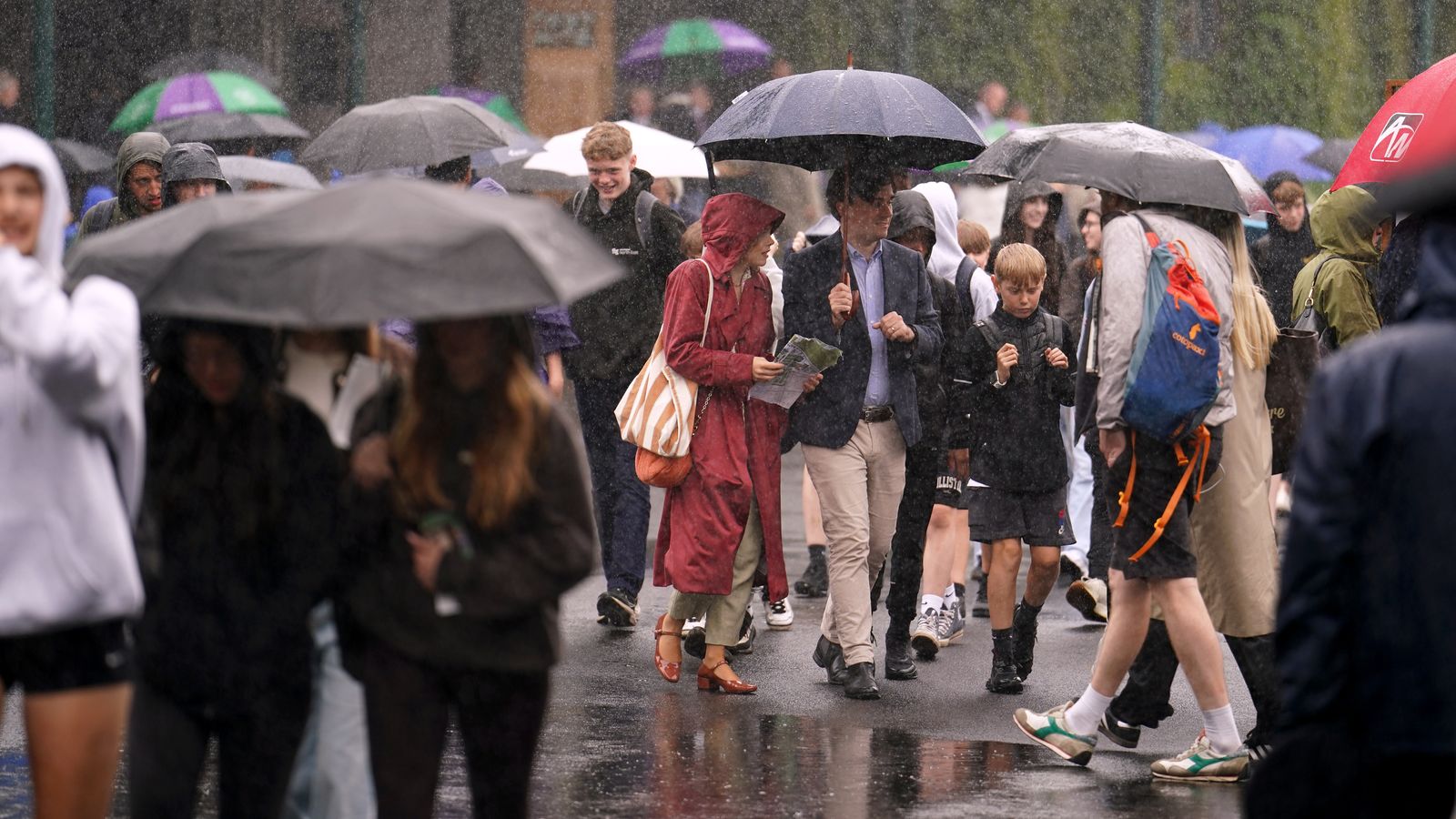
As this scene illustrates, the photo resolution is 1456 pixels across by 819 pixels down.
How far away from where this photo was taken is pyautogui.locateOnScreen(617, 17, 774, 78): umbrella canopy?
59.0 ft

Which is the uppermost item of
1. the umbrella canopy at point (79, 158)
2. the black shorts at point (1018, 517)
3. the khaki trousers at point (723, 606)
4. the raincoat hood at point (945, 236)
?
the raincoat hood at point (945, 236)

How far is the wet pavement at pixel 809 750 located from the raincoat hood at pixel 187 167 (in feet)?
7.07

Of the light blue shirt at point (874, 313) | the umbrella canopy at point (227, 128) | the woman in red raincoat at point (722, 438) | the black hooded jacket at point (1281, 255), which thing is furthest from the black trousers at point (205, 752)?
the umbrella canopy at point (227, 128)

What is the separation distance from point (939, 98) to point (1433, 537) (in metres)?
5.10

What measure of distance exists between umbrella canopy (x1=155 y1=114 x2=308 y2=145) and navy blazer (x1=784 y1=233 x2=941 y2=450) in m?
7.74

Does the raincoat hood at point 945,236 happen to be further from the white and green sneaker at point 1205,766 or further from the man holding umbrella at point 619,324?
the white and green sneaker at point 1205,766

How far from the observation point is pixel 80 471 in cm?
405

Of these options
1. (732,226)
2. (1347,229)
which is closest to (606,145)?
(732,226)

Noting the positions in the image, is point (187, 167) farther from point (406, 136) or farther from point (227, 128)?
point (227, 128)

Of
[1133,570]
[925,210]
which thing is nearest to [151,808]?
[1133,570]

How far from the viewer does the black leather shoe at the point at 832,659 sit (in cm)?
823

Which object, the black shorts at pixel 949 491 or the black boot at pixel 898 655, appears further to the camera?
the black shorts at pixel 949 491

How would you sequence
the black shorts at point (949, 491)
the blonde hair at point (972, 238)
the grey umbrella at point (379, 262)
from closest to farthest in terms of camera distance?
A: the grey umbrella at point (379, 262) < the black shorts at point (949, 491) < the blonde hair at point (972, 238)

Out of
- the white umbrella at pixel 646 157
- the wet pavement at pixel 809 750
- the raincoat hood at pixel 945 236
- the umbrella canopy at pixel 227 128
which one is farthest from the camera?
the umbrella canopy at pixel 227 128
